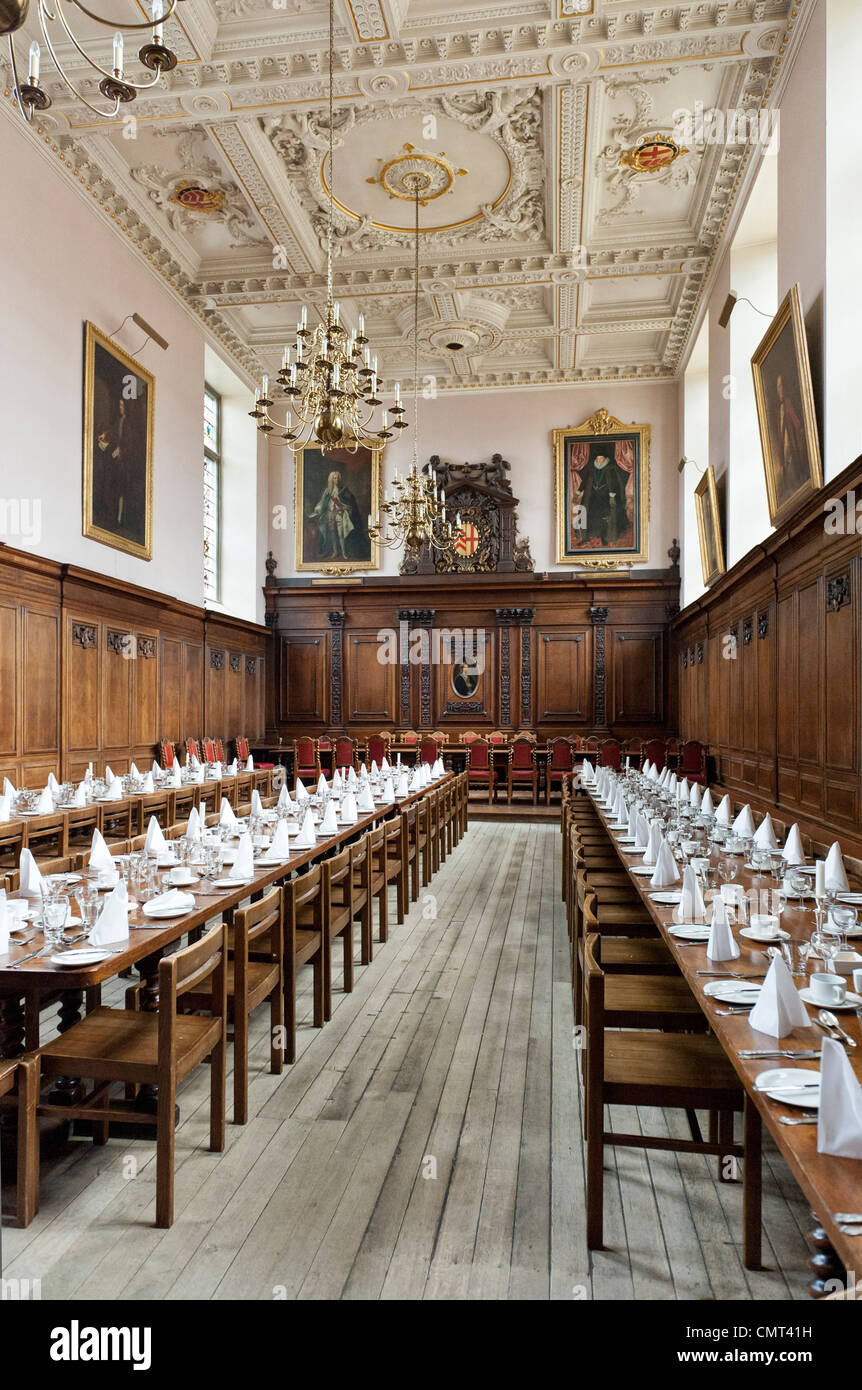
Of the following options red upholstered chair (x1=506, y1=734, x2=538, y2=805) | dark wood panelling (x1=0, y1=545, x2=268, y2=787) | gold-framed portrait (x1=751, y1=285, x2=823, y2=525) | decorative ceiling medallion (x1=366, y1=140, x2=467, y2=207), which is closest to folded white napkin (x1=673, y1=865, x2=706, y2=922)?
gold-framed portrait (x1=751, y1=285, x2=823, y2=525)

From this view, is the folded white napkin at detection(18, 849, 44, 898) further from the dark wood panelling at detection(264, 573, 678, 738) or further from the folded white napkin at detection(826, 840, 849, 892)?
the dark wood panelling at detection(264, 573, 678, 738)

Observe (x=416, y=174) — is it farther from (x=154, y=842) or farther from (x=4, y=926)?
→ (x=4, y=926)

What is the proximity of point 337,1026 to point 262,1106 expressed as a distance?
0.89 m

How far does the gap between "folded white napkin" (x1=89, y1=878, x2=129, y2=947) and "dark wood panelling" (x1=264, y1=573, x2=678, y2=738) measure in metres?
11.9

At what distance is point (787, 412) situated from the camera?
6793 millimetres

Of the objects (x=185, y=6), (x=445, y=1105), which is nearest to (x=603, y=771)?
(x=445, y=1105)

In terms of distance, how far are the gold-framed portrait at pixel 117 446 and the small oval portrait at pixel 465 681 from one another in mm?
6147

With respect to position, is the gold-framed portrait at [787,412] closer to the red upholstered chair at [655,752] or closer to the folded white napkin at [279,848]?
the folded white napkin at [279,848]

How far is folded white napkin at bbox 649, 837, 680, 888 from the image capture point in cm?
385

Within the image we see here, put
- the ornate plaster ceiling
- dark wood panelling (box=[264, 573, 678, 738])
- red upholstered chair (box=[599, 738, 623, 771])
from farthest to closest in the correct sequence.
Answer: dark wood panelling (box=[264, 573, 678, 738]), red upholstered chair (box=[599, 738, 623, 771]), the ornate plaster ceiling

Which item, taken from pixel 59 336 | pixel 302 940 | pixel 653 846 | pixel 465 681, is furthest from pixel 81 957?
pixel 465 681

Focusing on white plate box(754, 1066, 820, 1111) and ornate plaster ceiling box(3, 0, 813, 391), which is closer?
white plate box(754, 1066, 820, 1111)

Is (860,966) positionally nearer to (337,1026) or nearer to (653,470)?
(337,1026)

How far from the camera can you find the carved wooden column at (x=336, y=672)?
50.6 ft
